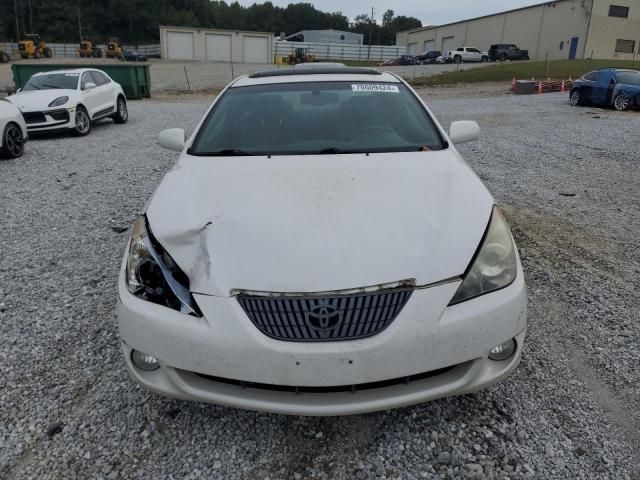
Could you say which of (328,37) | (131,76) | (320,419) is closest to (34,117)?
(320,419)

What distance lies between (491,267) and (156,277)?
1.41 meters

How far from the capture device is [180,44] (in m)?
58.9

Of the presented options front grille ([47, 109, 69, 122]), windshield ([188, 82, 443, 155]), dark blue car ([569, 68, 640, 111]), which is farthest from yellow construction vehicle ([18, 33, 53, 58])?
windshield ([188, 82, 443, 155])

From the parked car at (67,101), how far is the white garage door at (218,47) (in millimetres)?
49654

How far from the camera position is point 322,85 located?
3.71 meters

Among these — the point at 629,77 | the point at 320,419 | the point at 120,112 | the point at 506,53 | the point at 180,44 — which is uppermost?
the point at 506,53

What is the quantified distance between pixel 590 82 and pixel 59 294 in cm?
1790

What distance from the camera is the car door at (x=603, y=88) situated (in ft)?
53.1

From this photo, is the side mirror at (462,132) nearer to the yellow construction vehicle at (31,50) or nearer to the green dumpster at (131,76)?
the green dumpster at (131,76)

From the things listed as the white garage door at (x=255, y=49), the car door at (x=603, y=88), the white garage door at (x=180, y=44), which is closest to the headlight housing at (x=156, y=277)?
the car door at (x=603, y=88)

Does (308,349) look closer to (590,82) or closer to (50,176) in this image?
(50,176)

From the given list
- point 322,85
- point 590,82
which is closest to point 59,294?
point 322,85

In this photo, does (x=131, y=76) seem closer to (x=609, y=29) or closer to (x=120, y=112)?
(x=120, y=112)

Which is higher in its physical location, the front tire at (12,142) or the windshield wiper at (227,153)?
the windshield wiper at (227,153)
